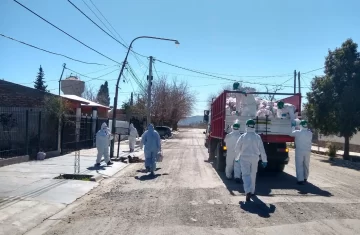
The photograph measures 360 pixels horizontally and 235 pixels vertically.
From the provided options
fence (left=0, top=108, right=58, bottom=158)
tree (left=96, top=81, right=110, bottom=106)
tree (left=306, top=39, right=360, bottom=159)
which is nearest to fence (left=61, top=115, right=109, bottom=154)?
fence (left=0, top=108, right=58, bottom=158)

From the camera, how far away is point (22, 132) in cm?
1866

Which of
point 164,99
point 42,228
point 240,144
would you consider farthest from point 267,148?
point 164,99

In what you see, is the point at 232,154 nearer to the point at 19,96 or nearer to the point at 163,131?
the point at 19,96

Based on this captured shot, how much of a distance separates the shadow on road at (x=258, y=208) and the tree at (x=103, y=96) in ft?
262

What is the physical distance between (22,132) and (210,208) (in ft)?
42.4

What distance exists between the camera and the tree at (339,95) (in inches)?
880

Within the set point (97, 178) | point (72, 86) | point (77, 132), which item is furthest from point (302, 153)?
point (72, 86)

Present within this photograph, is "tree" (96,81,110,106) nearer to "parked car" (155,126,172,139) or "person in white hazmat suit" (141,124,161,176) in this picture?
"parked car" (155,126,172,139)

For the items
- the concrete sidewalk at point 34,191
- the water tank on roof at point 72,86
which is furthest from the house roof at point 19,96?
the water tank on roof at point 72,86

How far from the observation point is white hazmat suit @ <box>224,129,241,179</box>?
40.3ft

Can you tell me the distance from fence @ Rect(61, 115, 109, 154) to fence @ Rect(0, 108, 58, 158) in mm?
1824

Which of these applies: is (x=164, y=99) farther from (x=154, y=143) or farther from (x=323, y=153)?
(x=154, y=143)

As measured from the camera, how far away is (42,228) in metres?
7.16

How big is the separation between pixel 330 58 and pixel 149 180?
1669 cm
